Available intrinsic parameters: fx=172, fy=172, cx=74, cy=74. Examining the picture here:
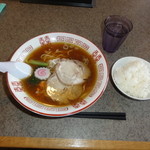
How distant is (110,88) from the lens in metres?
1.00

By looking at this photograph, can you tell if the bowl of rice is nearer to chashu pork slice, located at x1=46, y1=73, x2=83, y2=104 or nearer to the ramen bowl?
the ramen bowl

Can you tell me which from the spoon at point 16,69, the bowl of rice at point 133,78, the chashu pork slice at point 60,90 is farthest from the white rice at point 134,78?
the spoon at point 16,69

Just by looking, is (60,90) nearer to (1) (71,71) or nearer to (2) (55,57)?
(1) (71,71)

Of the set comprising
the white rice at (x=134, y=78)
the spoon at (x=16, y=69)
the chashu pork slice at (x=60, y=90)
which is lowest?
the chashu pork slice at (x=60, y=90)

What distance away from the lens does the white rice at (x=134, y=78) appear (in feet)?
3.09

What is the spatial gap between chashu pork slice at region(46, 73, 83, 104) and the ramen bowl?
7 centimetres

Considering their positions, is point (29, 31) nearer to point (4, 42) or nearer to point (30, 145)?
point (4, 42)

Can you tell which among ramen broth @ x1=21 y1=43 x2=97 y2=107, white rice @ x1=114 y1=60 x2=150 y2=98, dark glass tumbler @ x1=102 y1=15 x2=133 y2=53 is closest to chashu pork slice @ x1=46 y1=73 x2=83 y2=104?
ramen broth @ x1=21 y1=43 x2=97 y2=107

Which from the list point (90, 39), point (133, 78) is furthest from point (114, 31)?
point (133, 78)

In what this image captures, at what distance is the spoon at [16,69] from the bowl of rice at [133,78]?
0.48 meters

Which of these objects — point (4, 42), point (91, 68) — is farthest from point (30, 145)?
point (4, 42)

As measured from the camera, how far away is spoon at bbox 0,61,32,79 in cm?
84

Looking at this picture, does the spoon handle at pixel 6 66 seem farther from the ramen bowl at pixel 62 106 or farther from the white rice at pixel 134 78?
the white rice at pixel 134 78

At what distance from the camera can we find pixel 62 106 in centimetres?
84
